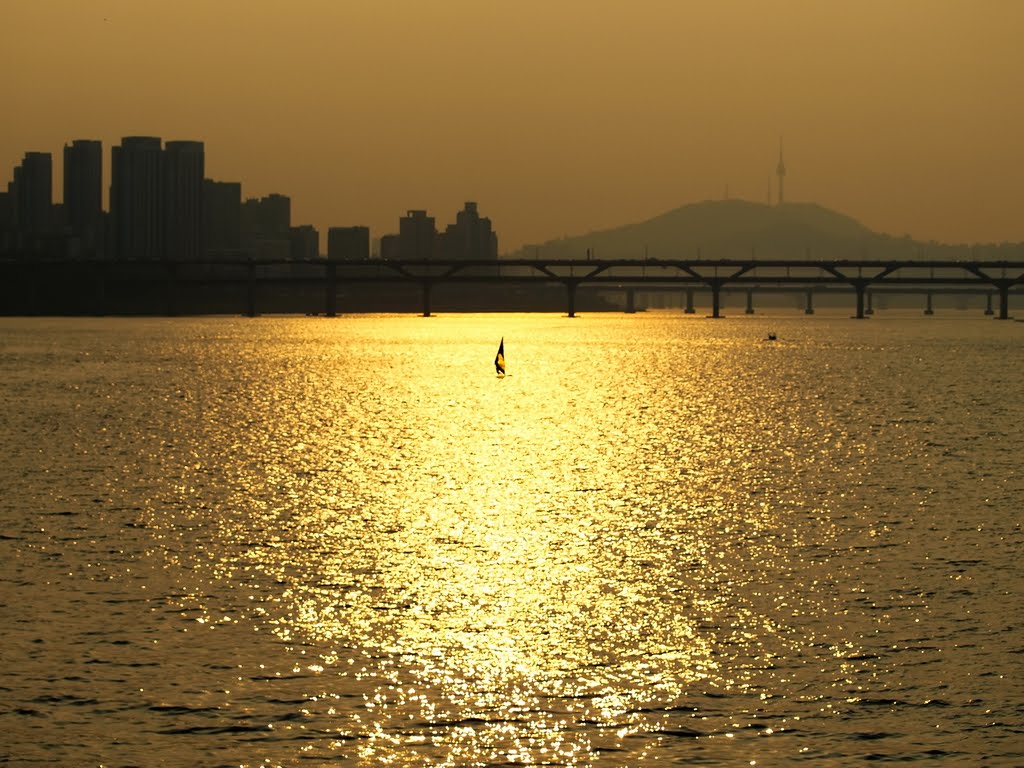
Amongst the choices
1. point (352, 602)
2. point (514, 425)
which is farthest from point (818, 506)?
point (514, 425)

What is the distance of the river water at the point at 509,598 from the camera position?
680 inches

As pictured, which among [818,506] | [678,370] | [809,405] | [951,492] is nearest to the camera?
[818,506]

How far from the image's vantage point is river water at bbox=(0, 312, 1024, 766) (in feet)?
56.6

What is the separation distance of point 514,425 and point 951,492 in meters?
29.2

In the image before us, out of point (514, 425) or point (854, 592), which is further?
point (514, 425)

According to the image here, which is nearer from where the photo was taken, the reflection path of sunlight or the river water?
the river water

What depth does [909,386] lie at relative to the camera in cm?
9981

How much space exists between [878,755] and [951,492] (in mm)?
24687

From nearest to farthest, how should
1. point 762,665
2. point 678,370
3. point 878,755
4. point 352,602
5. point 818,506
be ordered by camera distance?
point 878,755 → point 762,665 → point 352,602 → point 818,506 → point 678,370

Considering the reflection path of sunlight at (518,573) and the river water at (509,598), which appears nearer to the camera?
the river water at (509,598)

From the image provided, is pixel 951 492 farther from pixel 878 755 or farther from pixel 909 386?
pixel 909 386

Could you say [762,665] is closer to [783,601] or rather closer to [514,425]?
[783,601]

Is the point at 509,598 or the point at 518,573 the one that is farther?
the point at 518,573

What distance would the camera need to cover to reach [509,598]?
81.5ft
